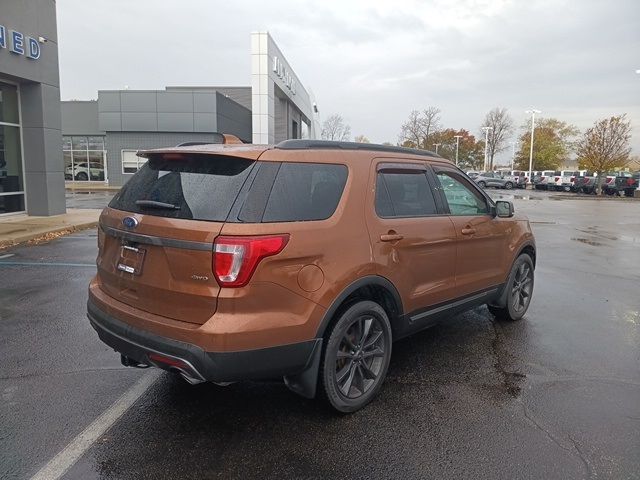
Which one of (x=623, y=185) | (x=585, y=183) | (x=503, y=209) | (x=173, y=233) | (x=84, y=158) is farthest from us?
(x=585, y=183)

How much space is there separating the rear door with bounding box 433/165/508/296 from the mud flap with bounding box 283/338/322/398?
1789mm

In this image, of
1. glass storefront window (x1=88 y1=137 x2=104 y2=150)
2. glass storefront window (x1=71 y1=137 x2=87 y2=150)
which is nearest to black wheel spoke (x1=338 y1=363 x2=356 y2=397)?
glass storefront window (x1=88 y1=137 x2=104 y2=150)

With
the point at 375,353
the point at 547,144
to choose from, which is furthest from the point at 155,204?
the point at 547,144

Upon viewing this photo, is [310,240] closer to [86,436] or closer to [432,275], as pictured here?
[432,275]

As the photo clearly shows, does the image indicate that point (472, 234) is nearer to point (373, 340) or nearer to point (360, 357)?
point (373, 340)

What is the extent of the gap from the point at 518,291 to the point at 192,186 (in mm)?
4018

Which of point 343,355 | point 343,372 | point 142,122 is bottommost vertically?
point 343,372

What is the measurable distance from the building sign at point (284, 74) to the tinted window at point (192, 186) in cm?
2345

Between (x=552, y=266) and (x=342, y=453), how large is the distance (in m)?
7.18

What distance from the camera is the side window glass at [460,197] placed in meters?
4.50

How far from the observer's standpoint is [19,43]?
12.7 metres

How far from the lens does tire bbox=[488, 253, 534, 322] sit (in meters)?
5.40

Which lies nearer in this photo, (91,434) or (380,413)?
(91,434)

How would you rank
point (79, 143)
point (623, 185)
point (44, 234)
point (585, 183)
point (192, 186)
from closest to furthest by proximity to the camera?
point (192, 186)
point (44, 234)
point (79, 143)
point (623, 185)
point (585, 183)
